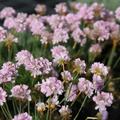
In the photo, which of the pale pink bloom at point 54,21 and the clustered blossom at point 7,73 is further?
the pale pink bloom at point 54,21

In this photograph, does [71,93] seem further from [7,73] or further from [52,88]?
[7,73]

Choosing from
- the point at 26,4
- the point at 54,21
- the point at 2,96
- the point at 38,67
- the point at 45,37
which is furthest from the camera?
the point at 26,4

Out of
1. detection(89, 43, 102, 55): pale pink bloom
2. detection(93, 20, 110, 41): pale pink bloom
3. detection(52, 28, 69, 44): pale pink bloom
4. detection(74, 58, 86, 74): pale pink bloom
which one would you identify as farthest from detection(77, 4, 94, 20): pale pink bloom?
detection(74, 58, 86, 74): pale pink bloom

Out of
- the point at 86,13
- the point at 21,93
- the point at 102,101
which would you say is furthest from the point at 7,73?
the point at 86,13

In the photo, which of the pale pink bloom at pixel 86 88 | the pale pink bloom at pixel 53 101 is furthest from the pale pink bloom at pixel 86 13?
the pale pink bloom at pixel 53 101

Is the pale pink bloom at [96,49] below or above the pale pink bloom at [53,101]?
above

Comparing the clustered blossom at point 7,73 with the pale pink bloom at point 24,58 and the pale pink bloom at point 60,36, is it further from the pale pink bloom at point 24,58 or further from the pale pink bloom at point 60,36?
the pale pink bloom at point 60,36

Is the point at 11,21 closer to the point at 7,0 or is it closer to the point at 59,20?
the point at 59,20
